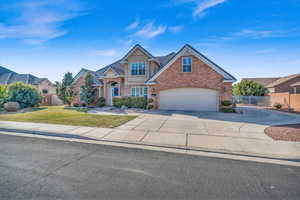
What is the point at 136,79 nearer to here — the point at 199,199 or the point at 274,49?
the point at 274,49

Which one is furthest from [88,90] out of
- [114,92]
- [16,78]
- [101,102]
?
[16,78]

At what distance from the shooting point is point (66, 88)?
18.1m

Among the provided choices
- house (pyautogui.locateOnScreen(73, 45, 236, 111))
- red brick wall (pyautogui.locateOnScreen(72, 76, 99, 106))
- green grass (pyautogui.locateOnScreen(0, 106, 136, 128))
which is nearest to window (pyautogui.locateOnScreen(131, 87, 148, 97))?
house (pyautogui.locateOnScreen(73, 45, 236, 111))

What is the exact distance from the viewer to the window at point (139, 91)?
17312mm

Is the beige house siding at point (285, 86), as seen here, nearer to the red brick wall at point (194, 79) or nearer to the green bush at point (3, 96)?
the red brick wall at point (194, 79)

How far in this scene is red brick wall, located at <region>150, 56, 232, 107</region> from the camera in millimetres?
14055

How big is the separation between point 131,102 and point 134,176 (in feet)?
45.8

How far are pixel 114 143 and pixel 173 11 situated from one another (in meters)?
10.2

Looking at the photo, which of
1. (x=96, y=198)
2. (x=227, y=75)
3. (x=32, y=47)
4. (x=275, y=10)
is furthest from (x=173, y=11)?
(x=32, y=47)

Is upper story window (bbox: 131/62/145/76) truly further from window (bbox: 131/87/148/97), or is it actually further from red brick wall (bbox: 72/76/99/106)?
red brick wall (bbox: 72/76/99/106)

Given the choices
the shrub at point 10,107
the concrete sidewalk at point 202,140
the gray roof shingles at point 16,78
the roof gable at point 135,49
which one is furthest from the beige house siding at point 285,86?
the gray roof shingles at point 16,78

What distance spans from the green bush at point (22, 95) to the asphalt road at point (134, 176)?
48.2 ft

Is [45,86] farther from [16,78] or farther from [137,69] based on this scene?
[137,69]

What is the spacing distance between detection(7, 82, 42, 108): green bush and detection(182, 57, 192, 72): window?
17.9 m
